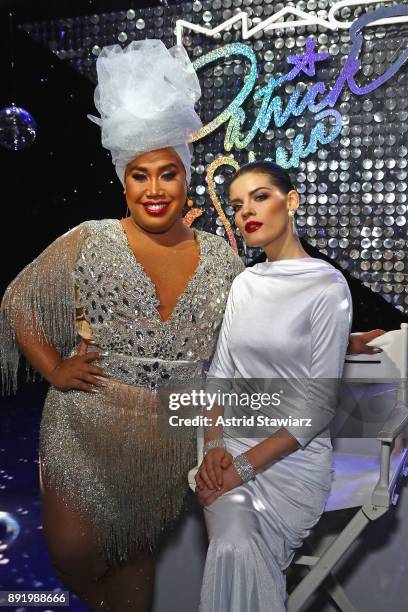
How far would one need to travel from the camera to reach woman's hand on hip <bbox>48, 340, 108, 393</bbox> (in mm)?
1638

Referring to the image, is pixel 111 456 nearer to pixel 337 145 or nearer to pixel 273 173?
pixel 273 173

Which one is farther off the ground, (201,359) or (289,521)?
(201,359)

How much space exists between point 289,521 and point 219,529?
0.54 feet

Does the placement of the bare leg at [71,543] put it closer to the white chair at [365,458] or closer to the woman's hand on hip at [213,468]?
the woman's hand on hip at [213,468]

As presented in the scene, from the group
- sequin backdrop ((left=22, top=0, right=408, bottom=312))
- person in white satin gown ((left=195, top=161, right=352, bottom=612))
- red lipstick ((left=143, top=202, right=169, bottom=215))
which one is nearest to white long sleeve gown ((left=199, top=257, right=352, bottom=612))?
person in white satin gown ((left=195, top=161, right=352, bottom=612))

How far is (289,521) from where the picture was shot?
157 cm

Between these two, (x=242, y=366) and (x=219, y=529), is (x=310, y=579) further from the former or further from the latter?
(x=242, y=366)

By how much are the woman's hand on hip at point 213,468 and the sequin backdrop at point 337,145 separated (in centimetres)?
231

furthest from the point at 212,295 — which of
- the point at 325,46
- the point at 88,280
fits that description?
the point at 325,46

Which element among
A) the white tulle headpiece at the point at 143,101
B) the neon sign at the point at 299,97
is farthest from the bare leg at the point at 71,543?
the neon sign at the point at 299,97

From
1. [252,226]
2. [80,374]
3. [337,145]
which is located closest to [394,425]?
[252,226]

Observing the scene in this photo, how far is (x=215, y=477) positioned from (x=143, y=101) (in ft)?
2.67

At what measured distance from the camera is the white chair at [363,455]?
1.58 metres

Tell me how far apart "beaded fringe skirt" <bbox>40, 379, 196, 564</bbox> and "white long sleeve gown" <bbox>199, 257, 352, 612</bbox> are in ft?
0.60
